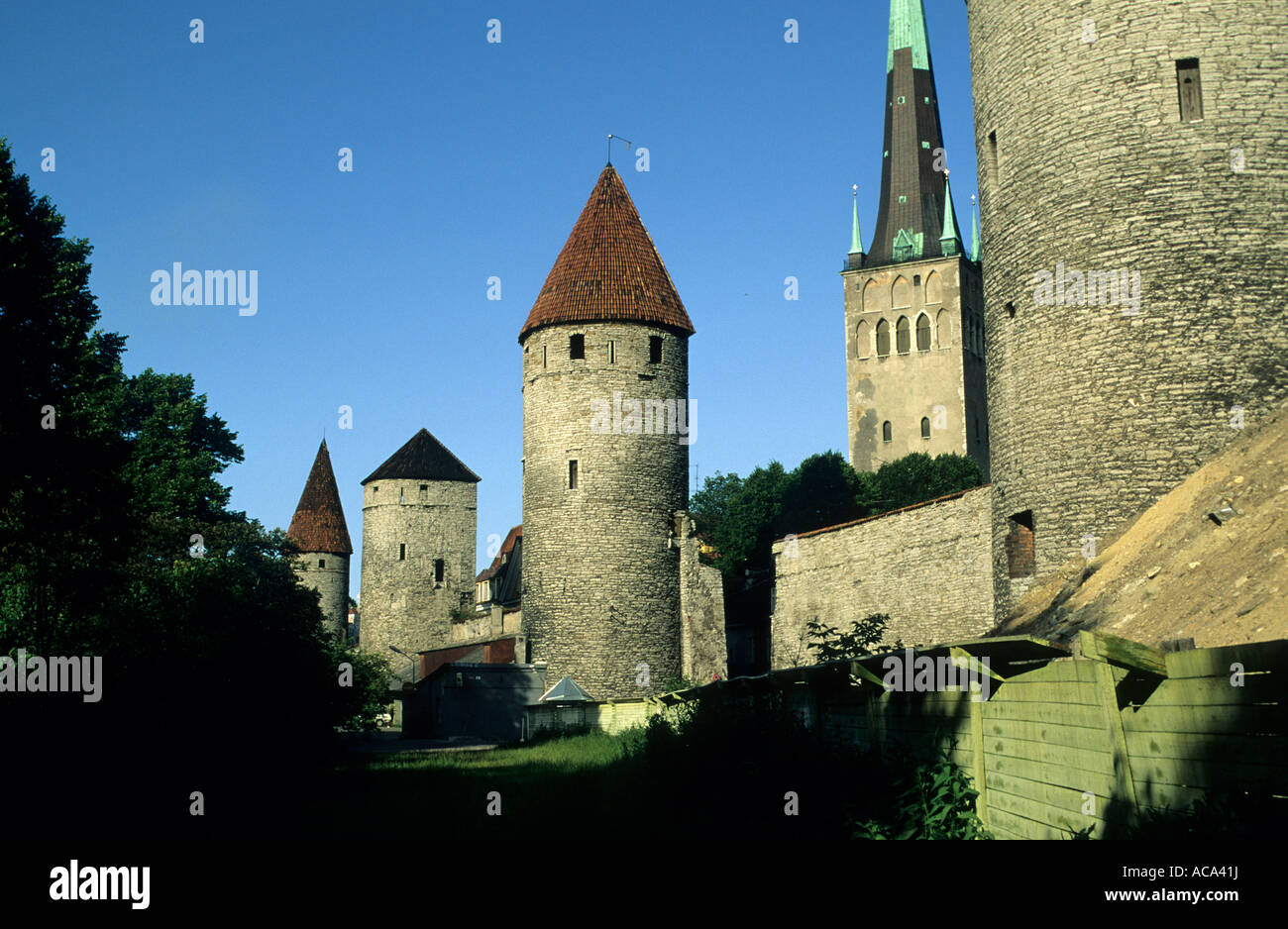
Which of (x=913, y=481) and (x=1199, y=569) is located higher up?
(x=913, y=481)

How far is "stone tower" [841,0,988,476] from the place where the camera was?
219 ft

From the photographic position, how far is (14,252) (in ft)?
59.5

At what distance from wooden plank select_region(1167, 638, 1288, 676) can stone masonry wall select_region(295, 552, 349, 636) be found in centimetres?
5341

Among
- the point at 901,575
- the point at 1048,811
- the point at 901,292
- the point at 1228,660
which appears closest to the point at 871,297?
the point at 901,292

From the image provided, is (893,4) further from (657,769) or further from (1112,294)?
(657,769)

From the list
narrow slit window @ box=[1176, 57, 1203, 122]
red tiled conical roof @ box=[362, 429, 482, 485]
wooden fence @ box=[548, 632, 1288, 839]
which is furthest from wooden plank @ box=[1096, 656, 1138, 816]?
red tiled conical roof @ box=[362, 429, 482, 485]

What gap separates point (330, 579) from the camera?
57.0 meters

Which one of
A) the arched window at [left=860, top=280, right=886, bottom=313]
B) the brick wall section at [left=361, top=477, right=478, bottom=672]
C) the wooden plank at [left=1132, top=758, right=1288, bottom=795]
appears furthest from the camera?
the arched window at [left=860, top=280, right=886, bottom=313]

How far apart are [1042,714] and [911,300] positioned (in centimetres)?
6415

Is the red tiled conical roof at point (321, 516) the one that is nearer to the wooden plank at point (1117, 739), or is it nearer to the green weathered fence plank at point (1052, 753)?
the green weathered fence plank at point (1052, 753)

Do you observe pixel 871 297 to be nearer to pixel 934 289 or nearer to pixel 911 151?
pixel 934 289

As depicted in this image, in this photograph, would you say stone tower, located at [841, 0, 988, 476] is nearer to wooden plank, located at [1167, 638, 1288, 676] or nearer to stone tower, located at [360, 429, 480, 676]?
stone tower, located at [360, 429, 480, 676]

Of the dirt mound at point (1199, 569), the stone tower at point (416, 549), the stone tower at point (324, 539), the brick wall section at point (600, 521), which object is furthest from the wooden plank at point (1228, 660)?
the stone tower at point (324, 539)

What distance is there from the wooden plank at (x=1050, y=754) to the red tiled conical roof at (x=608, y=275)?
26.0 meters
